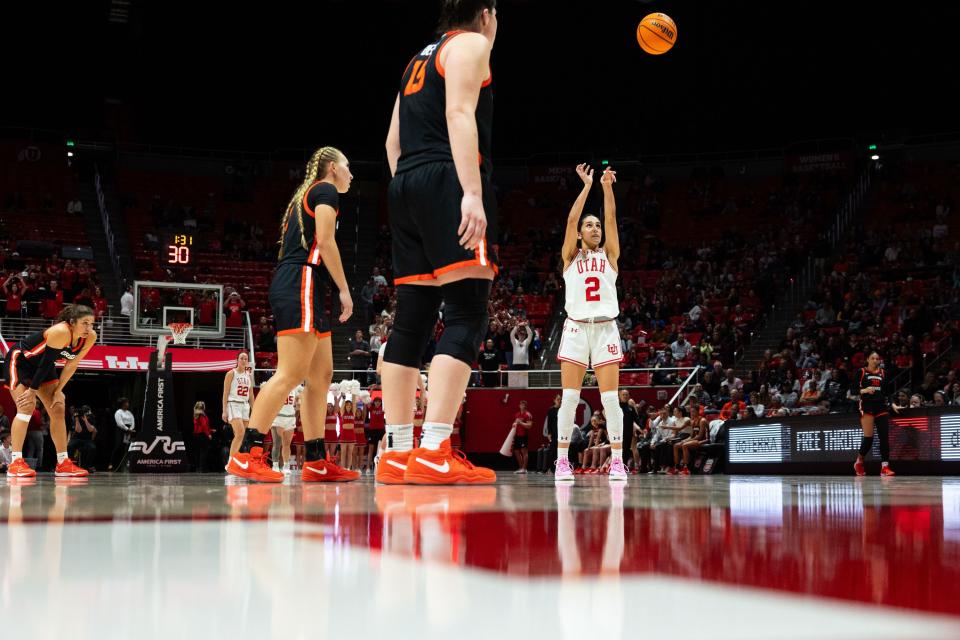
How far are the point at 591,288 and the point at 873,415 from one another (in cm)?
553

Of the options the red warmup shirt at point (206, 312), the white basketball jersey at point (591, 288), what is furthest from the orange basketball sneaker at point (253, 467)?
the red warmup shirt at point (206, 312)

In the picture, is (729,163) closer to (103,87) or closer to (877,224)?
(877,224)

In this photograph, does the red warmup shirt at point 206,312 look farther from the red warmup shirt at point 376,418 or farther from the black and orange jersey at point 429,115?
the black and orange jersey at point 429,115

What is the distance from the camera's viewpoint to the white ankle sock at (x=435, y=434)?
144 inches

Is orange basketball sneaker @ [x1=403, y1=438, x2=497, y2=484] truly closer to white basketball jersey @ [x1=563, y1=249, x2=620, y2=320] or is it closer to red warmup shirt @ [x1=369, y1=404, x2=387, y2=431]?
white basketball jersey @ [x1=563, y1=249, x2=620, y2=320]

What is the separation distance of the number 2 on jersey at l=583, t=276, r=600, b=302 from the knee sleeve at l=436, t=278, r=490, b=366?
3.64 metres

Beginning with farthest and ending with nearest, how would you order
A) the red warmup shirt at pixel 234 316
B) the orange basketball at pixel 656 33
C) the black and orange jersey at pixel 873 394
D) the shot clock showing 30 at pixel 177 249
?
the shot clock showing 30 at pixel 177 249 → the red warmup shirt at pixel 234 316 → the orange basketball at pixel 656 33 → the black and orange jersey at pixel 873 394

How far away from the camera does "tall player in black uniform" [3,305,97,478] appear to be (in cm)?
823

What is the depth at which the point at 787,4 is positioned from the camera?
92.4 ft

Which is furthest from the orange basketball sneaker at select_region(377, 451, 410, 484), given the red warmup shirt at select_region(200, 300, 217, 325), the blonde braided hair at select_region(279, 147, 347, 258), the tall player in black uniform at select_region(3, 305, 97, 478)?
the red warmup shirt at select_region(200, 300, 217, 325)

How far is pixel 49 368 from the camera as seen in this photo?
8.28 m

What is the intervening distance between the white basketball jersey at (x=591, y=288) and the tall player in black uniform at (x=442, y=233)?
3.40 m

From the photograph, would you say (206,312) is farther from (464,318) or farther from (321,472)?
(464,318)

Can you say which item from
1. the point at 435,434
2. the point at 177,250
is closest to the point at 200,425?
the point at 177,250
